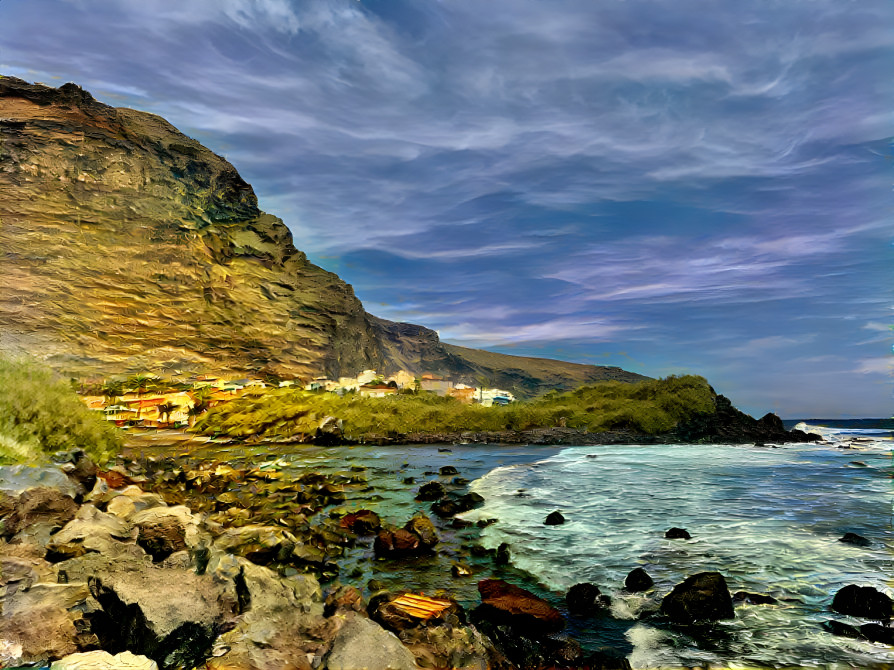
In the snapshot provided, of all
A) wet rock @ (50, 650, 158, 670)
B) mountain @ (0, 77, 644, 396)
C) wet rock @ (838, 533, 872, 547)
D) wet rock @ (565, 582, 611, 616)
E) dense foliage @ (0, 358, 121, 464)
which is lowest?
wet rock @ (565, 582, 611, 616)

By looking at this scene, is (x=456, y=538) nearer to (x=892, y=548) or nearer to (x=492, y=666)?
(x=492, y=666)

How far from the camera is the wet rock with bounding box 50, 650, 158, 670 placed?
3.79m

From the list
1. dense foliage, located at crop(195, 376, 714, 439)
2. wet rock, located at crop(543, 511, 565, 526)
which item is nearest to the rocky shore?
wet rock, located at crop(543, 511, 565, 526)

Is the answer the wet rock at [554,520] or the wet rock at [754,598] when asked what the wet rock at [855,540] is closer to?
the wet rock at [754,598]

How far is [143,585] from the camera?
4910 mm

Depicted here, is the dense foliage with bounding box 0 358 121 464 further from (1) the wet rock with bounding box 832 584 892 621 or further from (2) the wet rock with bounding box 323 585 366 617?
(1) the wet rock with bounding box 832 584 892 621

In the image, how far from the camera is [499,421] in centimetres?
4481

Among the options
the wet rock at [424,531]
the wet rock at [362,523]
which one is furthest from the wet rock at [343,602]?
the wet rock at [362,523]

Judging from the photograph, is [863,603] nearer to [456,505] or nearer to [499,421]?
[456,505]

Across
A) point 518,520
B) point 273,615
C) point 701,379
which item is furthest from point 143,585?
point 701,379

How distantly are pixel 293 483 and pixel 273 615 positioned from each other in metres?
10.4

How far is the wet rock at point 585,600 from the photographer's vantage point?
633 centimetres

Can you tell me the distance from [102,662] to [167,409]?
1591 inches

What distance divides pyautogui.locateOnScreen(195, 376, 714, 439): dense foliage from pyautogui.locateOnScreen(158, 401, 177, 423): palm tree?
2662 mm
